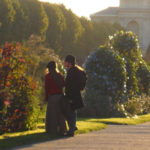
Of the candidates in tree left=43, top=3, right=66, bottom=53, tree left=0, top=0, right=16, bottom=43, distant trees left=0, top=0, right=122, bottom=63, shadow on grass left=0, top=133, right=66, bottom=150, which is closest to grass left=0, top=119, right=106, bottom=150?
shadow on grass left=0, top=133, right=66, bottom=150

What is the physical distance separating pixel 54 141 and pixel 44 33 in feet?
150

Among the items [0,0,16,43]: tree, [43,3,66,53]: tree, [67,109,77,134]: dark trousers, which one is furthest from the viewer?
[43,3,66,53]: tree

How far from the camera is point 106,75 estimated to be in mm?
20859

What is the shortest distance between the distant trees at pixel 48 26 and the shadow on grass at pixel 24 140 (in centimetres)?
3947

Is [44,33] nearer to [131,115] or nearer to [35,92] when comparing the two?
[131,115]

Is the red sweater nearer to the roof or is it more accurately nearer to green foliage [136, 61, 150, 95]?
green foliage [136, 61, 150, 95]

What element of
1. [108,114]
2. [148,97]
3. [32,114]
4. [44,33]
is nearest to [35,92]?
[32,114]

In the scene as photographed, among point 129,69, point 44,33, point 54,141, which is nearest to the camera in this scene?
point 54,141

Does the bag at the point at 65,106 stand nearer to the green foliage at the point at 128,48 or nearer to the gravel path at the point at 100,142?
the gravel path at the point at 100,142

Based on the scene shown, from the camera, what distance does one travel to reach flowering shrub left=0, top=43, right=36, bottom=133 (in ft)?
35.4

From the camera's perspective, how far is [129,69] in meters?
23.0

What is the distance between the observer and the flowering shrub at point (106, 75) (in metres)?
20.7

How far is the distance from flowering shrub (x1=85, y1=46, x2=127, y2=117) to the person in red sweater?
903 cm

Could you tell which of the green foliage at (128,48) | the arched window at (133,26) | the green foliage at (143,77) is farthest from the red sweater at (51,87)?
the arched window at (133,26)
